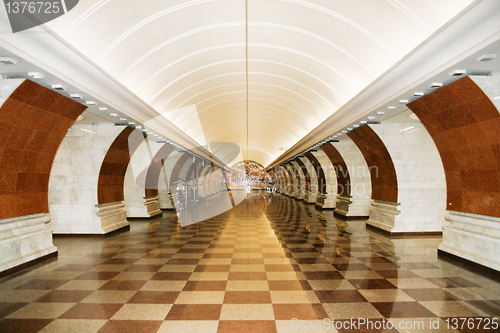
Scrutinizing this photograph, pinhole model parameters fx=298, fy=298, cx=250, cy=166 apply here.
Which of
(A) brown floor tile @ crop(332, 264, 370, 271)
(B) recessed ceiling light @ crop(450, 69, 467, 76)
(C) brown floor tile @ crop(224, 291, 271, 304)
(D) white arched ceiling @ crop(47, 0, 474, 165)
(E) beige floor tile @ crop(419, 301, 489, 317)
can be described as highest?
(D) white arched ceiling @ crop(47, 0, 474, 165)

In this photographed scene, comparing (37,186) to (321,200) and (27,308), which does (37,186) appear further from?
(321,200)

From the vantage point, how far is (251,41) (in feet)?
28.6

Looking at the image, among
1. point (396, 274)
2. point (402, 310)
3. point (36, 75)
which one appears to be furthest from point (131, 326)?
point (396, 274)

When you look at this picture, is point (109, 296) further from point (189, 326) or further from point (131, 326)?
point (189, 326)

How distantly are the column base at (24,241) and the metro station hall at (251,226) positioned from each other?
1.5 inches

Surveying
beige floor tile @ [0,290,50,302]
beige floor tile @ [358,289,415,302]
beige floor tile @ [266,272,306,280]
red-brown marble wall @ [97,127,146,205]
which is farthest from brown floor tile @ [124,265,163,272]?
red-brown marble wall @ [97,127,146,205]

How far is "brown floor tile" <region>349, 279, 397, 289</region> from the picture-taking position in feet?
18.2

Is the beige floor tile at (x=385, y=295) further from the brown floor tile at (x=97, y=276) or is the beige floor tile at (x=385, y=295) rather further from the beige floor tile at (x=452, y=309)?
the brown floor tile at (x=97, y=276)

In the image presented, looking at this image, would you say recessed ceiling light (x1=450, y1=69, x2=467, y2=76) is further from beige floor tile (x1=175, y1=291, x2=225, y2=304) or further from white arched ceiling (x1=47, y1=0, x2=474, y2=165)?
beige floor tile (x1=175, y1=291, x2=225, y2=304)

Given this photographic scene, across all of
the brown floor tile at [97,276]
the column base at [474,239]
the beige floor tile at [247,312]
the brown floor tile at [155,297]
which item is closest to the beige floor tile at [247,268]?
the brown floor tile at [155,297]

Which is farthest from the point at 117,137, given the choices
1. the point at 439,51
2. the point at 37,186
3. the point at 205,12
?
the point at 439,51

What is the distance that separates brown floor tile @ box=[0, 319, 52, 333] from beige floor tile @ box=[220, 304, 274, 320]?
2.53 meters

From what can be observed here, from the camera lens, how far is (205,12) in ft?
22.9

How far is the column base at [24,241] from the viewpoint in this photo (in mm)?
6750
